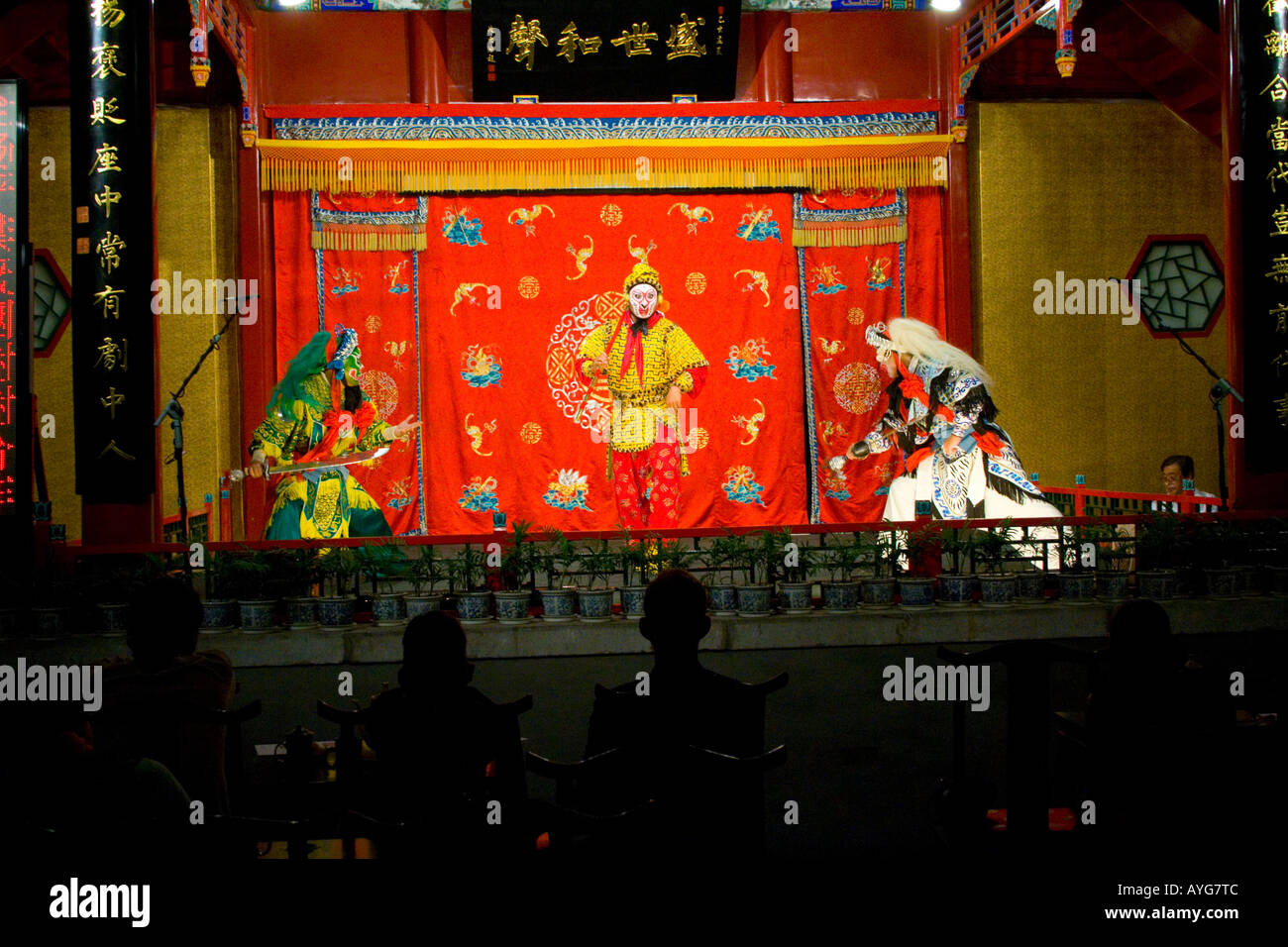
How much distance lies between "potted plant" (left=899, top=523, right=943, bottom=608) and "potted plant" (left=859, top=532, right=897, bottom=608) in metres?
0.05

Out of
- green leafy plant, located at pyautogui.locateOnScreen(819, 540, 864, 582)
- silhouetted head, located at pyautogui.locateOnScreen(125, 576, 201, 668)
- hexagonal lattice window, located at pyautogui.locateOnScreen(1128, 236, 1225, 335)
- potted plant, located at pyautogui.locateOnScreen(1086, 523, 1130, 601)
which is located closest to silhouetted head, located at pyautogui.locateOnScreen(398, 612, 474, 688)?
silhouetted head, located at pyautogui.locateOnScreen(125, 576, 201, 668)

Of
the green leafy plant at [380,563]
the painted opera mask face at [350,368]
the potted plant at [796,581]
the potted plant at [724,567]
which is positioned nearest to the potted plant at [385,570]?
the green leafy plant at [380,563]

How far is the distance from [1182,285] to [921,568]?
16.4 ft

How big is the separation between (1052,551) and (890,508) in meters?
1.02

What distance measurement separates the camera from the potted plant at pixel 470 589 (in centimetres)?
362

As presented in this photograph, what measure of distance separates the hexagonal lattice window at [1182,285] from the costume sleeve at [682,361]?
10.3 feet

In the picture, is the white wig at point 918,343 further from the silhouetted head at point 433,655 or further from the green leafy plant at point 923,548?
the silhouetted head at point 433,655

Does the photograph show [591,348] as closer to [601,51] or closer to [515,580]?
[601,51]

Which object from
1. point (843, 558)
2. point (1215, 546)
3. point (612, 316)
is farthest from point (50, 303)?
point (1215, 546)

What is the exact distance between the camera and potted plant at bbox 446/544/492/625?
3.62 m

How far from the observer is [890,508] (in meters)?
6.40

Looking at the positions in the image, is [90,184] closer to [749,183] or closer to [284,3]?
[284,3]

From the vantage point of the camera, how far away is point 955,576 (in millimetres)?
3689

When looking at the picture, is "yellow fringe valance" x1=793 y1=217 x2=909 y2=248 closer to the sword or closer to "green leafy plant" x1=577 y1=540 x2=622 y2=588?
the sword
